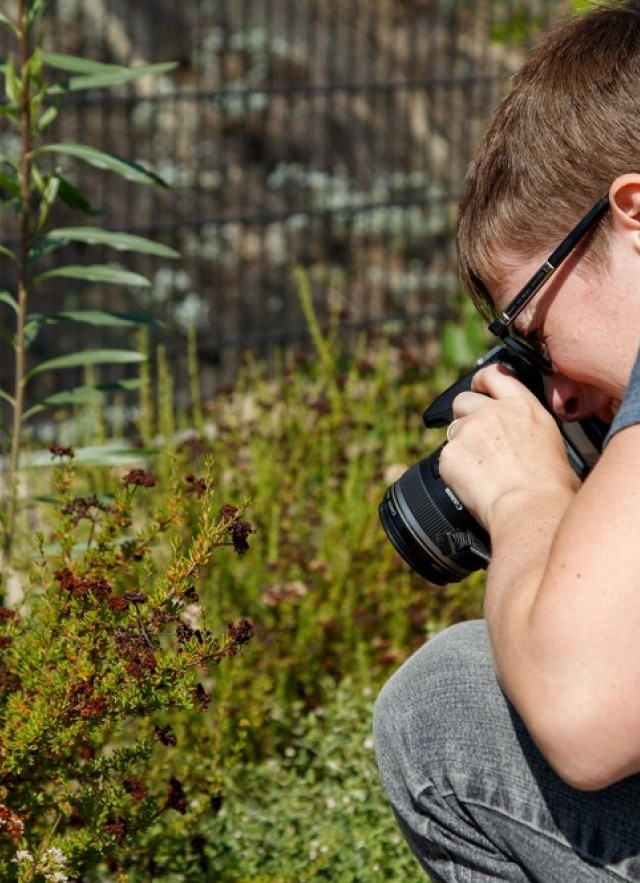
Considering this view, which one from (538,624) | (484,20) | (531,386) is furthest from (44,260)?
(538,624)

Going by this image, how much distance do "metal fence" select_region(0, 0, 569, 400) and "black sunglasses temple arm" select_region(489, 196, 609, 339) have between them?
305cm

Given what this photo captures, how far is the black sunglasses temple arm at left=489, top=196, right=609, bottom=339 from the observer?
1.56m

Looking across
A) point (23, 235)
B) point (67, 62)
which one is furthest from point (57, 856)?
point (67, 62)

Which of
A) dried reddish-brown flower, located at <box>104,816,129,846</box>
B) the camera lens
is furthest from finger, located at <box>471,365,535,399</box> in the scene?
dried reddish-brown flower, located at <box>104,816,129,846</box>

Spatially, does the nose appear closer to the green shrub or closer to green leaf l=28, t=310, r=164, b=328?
the green shrub

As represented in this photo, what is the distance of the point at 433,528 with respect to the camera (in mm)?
1792

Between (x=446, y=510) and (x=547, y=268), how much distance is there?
0.36 metres

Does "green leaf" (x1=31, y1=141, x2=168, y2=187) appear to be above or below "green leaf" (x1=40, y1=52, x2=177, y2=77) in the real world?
below

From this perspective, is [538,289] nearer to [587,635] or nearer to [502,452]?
[502,452]

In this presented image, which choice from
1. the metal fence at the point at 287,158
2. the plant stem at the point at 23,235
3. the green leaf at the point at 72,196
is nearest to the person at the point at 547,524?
the plant stem at the point at 23,235

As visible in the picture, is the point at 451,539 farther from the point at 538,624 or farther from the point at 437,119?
the point at 437,119

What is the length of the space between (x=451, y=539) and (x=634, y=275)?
431 mm

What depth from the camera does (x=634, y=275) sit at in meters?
1.54

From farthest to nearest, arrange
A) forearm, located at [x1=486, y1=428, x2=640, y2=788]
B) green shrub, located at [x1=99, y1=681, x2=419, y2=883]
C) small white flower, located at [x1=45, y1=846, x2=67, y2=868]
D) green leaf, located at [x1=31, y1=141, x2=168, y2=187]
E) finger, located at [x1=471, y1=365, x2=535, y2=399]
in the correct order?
green leaf, located at [x1=31, y1=141, x2=168, y2=187] < green shrub, located at [x1=99, y1=681, x2=419, y2=883] < finger, located at [x1=471, y1=365, x2=535, y2=399] < small white flower, located at [x1=45, y1=846, x2=67, y2=868] < forearm, located at [x1=486, y1=428, x2=640, y2=788]
